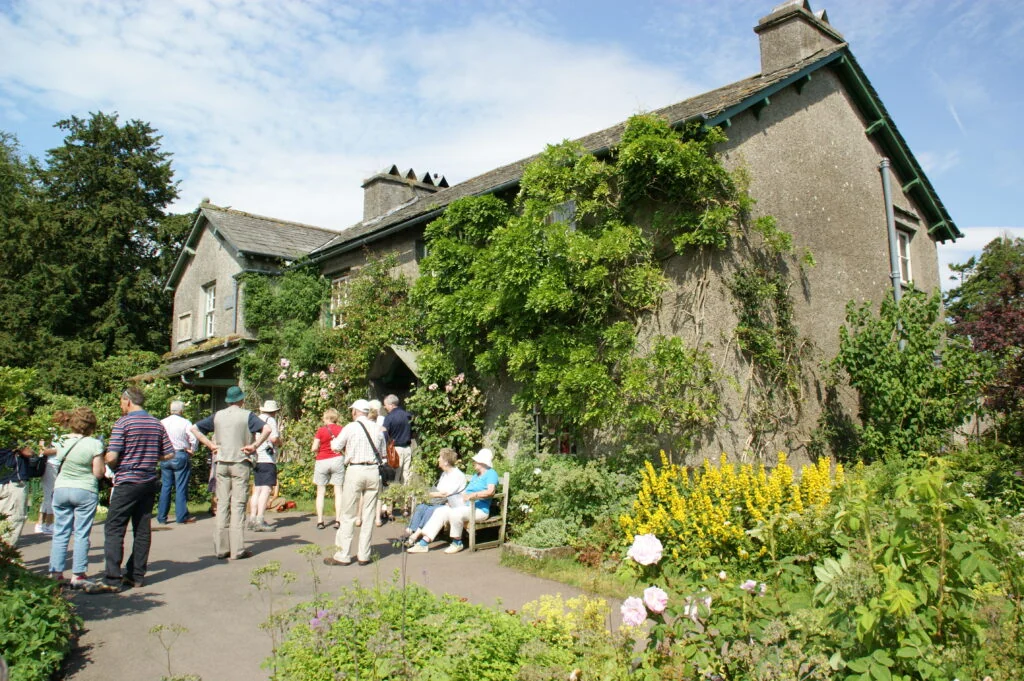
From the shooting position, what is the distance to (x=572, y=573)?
7.85 metres

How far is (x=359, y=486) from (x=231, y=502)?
5.62 feet

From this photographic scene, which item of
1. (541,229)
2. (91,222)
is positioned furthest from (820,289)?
(91,222)

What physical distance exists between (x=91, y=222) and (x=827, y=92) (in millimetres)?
26849

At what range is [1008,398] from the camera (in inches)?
423

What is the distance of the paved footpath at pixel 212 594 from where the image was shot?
5.32 meters

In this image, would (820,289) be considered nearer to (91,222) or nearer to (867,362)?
(867,362)

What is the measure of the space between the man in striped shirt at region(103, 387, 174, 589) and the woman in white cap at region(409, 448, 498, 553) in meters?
3.16

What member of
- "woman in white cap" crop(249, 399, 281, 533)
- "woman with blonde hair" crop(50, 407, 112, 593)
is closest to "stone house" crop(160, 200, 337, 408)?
"woman in white cap" crop(249, 399, 281, 533)

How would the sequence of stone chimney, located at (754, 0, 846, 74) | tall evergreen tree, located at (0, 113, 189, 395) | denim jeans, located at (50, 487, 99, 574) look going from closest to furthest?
denim jeans, located at (50, 487, 99, 574), stone chimney, located at (754, 0, 846, 74), tall evergreen tree, located at (0, 113, 189, 395)

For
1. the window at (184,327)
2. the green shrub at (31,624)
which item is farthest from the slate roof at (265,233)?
the green shrub at (31,624)

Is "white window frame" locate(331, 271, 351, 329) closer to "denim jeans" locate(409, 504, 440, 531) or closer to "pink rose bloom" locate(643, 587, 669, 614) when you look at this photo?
"denim jeans" locate(409, 504, 440, 531)

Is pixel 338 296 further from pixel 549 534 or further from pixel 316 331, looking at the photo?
pixel 549 534

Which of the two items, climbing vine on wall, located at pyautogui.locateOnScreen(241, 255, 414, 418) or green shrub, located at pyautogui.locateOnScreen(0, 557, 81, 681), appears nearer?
green shrub, located at pyautogui.locateOnScreen(0, 557, 81, 681)

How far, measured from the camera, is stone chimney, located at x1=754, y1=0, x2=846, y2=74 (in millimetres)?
12914
